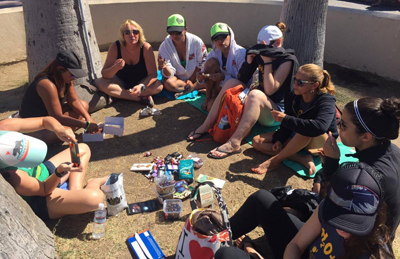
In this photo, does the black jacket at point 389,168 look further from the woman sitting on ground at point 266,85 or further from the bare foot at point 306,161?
the woman sitting on ground at point 266,85

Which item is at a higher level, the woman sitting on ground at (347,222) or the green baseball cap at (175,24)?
the green baseball cap at (175,24)

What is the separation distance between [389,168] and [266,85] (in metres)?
2.16

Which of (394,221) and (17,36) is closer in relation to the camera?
(394,221)

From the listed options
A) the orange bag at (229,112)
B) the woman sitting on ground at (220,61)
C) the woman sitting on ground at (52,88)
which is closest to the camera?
the woman sitting on ground at (52,88)

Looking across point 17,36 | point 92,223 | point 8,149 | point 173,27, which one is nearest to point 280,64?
point 173,27

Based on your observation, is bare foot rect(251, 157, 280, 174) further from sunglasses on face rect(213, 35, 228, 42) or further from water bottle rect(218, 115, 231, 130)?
sunglasses on face rect(213, 35, 228, 42)

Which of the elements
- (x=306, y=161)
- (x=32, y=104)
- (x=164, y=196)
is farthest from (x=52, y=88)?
(x=306, y=161)

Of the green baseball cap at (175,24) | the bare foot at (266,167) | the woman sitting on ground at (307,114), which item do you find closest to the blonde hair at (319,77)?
the woman sitting on ground at (307,114)

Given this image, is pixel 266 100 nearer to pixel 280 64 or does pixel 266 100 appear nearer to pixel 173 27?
pixel 280 64

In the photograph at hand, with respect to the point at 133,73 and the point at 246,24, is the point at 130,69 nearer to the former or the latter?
the point at 133,73

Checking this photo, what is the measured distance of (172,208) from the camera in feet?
9.88

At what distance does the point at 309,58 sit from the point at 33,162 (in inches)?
177

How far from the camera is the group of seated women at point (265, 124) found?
169 centimetres

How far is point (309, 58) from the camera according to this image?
207 inches
